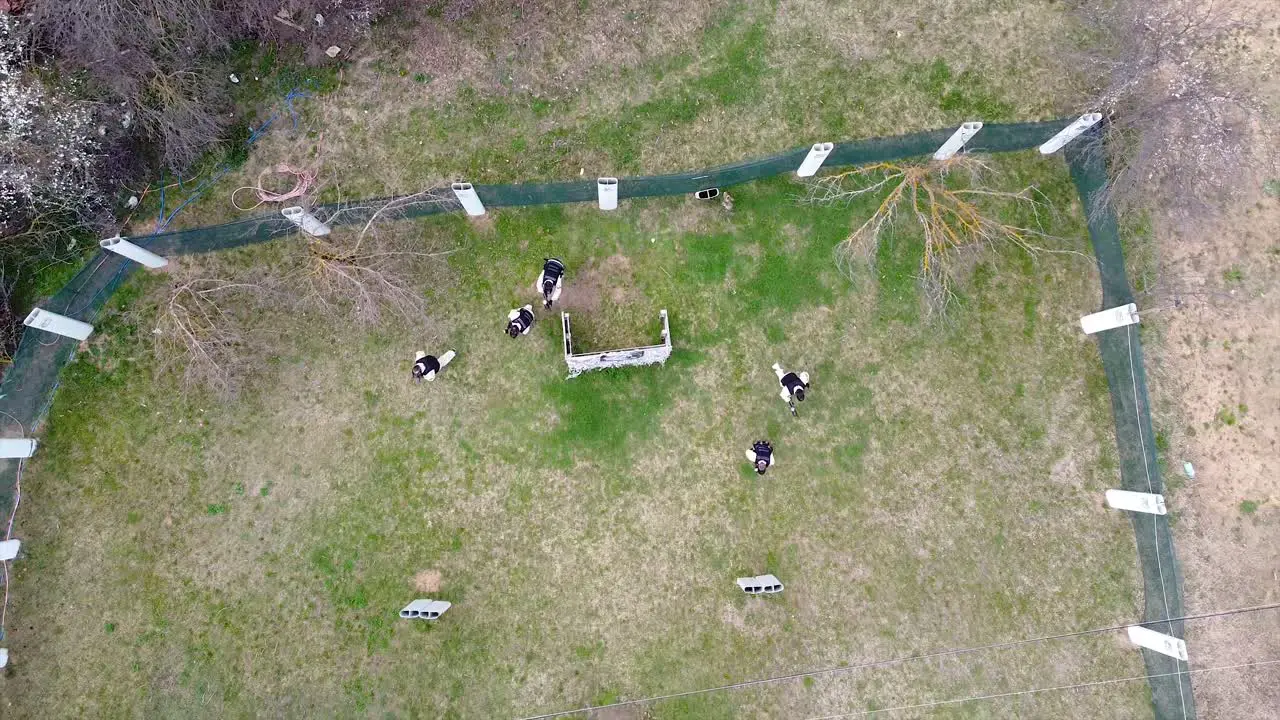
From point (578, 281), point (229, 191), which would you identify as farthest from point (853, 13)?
point (229, 191)

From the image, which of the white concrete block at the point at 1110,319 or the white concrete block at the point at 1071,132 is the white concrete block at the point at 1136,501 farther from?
the white concrete block at the point at 1071,132

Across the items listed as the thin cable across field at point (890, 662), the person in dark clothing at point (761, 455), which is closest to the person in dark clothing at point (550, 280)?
the person in dark clothing at point (761, 455)

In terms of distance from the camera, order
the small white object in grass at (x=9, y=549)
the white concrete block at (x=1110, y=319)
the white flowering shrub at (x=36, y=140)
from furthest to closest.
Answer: the small white object in grass at (x=9, y=549)
the white concrete block at (x=1110, y=319)
the white flowering shrub at (x=36, y=140)

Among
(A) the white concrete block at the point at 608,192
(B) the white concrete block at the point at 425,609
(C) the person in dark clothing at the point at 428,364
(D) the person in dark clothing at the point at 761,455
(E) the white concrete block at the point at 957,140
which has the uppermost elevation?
(E) the white concrete block at the point at 957,140

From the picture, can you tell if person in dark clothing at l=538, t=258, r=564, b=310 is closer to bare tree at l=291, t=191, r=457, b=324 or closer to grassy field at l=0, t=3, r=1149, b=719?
grassy field at l=0, t=3, r=1149, b=719

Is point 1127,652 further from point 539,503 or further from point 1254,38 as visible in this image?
point 1254,38

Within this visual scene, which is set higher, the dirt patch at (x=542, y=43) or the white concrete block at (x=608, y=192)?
the dirt patch at (x=542, y=43)
